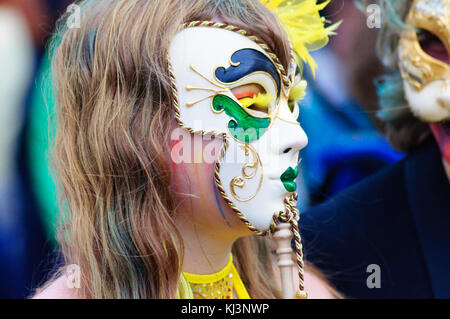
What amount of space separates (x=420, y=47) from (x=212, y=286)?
3.17 feet

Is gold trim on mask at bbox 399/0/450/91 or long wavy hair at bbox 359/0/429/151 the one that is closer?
gold trim on mask at bbox 399/0/450/91

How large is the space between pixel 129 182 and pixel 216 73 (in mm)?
315

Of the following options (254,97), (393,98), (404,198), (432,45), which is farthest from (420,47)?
(254,97)

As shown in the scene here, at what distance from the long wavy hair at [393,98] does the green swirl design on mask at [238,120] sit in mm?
868

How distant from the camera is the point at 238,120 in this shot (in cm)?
142

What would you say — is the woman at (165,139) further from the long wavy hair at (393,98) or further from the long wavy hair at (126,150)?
the long wavy hair at (393,98)

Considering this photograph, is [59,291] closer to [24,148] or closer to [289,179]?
[289,179]

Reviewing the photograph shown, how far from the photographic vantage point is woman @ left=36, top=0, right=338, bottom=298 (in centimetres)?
142

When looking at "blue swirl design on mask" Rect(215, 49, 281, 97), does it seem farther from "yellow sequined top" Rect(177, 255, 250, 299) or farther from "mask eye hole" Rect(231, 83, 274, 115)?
"yellow sequined top" Rect(177, 255, 250, 299)

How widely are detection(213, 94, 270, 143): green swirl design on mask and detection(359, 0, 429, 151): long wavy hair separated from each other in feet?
2.85

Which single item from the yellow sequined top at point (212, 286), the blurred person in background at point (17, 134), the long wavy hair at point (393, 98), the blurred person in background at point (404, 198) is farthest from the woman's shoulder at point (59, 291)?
the long wavy hair at point (393, 98)

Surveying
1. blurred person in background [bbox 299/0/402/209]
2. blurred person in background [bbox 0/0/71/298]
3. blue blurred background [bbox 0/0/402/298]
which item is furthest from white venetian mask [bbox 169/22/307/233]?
blurred person in background [bbox 299/0/402/209]

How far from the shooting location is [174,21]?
145cm

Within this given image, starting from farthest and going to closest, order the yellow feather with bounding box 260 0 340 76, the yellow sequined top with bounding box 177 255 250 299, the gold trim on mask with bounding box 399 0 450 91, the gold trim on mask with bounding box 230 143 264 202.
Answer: the gold trim on mask with bounding box 399 0 450 91, the yellow feather with bounding box 260 0 340 76, the yellow sequined top with bounding box 177 255 250 299, the gold trim on mask with bounding box 230 143 264 202
